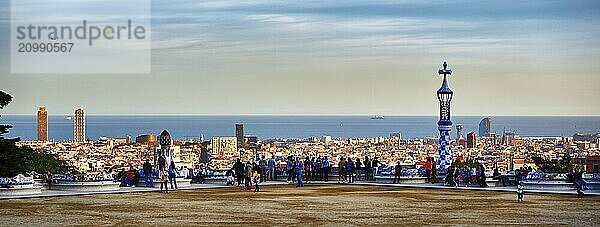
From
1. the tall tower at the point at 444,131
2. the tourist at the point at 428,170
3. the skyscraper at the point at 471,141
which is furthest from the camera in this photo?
the skyscraper at the point at 471,141

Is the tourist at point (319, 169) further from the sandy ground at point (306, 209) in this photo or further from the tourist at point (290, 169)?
the sandy ground at point (306, 209)

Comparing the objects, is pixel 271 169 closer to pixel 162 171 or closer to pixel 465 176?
pixel 162 171

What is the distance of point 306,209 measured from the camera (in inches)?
1046

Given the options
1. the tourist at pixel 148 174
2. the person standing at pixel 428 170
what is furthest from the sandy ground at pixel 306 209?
the person standing at pixel 428 170

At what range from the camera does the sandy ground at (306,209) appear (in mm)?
23688

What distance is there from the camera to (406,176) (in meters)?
37.9

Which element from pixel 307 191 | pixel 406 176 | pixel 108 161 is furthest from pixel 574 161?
pixel 108 161

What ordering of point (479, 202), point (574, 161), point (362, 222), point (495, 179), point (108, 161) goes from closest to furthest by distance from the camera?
point (362, 222), point (479, 202), point (495, 179), point (574, 161), point (108, 161)

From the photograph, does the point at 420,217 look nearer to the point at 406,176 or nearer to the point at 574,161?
the point at 406,176

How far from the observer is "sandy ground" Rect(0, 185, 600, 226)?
23.7 meters

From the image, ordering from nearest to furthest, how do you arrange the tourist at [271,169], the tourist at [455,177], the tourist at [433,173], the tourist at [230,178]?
the tourist at [455,177] → the tourist at [230,178] → the tourist at [433,173] → the tourist at [271,169]

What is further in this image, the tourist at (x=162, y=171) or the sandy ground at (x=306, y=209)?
the tourist at (x=162, y=171)

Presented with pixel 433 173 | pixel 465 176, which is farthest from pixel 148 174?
pixel 465 176

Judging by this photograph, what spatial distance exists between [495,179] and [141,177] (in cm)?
1145
